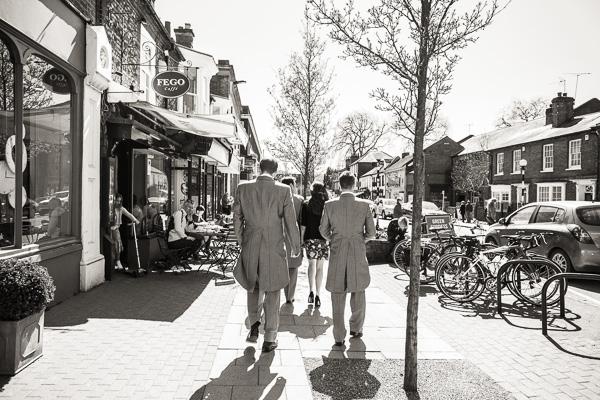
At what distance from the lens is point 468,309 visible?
275 inches

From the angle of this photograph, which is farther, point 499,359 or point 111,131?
point 111,131

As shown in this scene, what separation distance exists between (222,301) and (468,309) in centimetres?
367

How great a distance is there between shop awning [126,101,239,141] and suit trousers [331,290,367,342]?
5695 mm

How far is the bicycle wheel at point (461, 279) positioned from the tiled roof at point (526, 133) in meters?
24.4

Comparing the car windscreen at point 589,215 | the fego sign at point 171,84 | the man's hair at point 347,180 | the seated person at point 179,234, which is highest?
the fego sign at point 171,84

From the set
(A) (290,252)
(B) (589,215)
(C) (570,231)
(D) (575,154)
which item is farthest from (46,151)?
(D) (575,154)

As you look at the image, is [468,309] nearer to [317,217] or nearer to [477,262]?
[477,262]

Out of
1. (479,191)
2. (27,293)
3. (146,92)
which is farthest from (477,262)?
(479,191)

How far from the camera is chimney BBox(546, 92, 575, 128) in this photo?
32.1 m

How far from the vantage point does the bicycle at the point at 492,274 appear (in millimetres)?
7178

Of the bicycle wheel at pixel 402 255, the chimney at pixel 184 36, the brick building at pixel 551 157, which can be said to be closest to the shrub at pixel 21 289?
the bicycle wheel at pixel 402 255

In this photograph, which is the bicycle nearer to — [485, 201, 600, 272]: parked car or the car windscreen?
[485, 201, 600, 272]: parked car

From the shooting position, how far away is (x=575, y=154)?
29.0m

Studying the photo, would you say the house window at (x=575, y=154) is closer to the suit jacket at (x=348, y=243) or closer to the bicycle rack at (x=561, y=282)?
the bicycle rack at (x=561, y=282)
